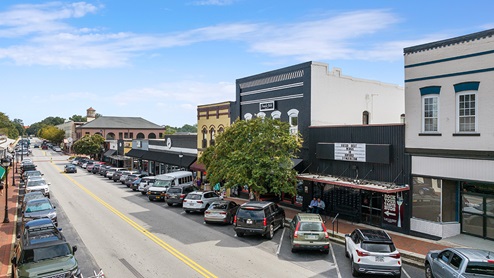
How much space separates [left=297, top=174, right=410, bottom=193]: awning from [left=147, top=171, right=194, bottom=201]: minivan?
1249 centimetres

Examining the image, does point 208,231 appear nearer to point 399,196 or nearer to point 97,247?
point 97,247

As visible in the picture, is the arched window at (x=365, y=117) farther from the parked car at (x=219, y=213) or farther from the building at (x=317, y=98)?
the parked car at (x=219, y=213)

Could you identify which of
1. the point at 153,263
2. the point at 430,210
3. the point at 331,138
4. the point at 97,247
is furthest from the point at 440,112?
the point at 97,247

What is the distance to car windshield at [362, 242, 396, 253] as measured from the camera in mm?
12786

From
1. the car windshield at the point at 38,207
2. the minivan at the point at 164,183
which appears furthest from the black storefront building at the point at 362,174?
the car windshield at the point at 38,207

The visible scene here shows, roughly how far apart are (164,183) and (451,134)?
72.8 ft

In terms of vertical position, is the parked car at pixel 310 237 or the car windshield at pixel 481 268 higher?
the car windshield at pixel 481 268

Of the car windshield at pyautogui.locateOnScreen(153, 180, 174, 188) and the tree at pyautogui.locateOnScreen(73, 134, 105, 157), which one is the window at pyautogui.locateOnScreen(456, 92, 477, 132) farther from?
the tree at pyautogui.locateOnScreen(73, 134, 105, 157)

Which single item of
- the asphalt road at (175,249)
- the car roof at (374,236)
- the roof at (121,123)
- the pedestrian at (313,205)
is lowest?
the asphalt road at (175,249)

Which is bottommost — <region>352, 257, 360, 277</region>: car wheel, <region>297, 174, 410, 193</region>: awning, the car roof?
<region>352, 257, 360, 277</region>: car wheel

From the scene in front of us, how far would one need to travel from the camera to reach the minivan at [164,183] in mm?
30500

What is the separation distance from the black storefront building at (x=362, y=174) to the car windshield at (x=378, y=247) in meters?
5.74

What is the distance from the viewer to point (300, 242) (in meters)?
15.5

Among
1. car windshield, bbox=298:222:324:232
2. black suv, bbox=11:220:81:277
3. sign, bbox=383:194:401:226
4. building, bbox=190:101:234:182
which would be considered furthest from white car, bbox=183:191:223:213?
sign, bbox=383:194:401:226
